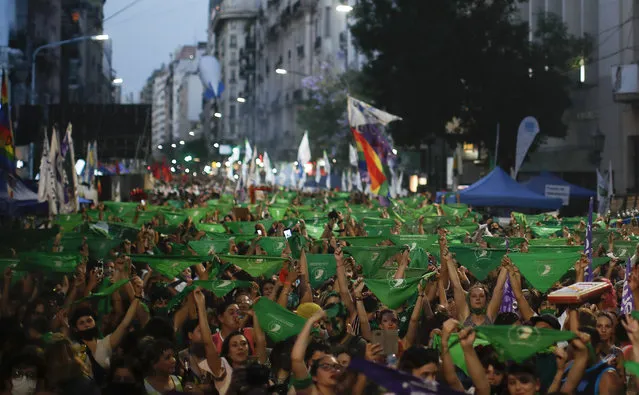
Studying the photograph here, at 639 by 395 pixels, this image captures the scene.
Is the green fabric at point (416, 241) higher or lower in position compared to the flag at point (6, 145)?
lower

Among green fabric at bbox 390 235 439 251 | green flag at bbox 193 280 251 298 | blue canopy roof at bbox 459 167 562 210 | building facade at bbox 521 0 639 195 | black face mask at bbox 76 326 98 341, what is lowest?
black face mask at bbox 76 326 98 341

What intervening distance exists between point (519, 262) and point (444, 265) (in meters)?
0.89

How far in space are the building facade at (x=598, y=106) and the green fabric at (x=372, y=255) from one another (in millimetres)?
24006

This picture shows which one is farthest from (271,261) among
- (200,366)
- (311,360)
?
(311,360)

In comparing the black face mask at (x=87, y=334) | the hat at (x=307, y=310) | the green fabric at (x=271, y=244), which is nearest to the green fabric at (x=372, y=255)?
the green fabric at (x=271, y=244)

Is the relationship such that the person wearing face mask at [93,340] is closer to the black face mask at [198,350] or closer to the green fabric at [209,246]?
the black face mask at [198,350]

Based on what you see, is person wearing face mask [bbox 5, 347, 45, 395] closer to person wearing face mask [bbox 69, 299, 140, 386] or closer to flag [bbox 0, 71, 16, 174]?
person wearing face mask [bbox 69, 299, 140, 386]

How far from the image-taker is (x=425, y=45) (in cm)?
4291

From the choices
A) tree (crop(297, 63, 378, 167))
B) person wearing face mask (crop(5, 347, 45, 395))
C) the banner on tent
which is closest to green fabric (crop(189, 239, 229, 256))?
person wearing face mask (crop(5, 347, 45, 395))

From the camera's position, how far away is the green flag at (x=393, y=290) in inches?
418

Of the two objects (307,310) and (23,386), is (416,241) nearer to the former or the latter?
(307,310)

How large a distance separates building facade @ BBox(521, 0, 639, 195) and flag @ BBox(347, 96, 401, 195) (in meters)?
9.82

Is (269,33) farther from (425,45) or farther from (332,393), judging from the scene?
(332,393)

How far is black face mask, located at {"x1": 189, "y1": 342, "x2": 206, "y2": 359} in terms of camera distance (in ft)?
28.5
